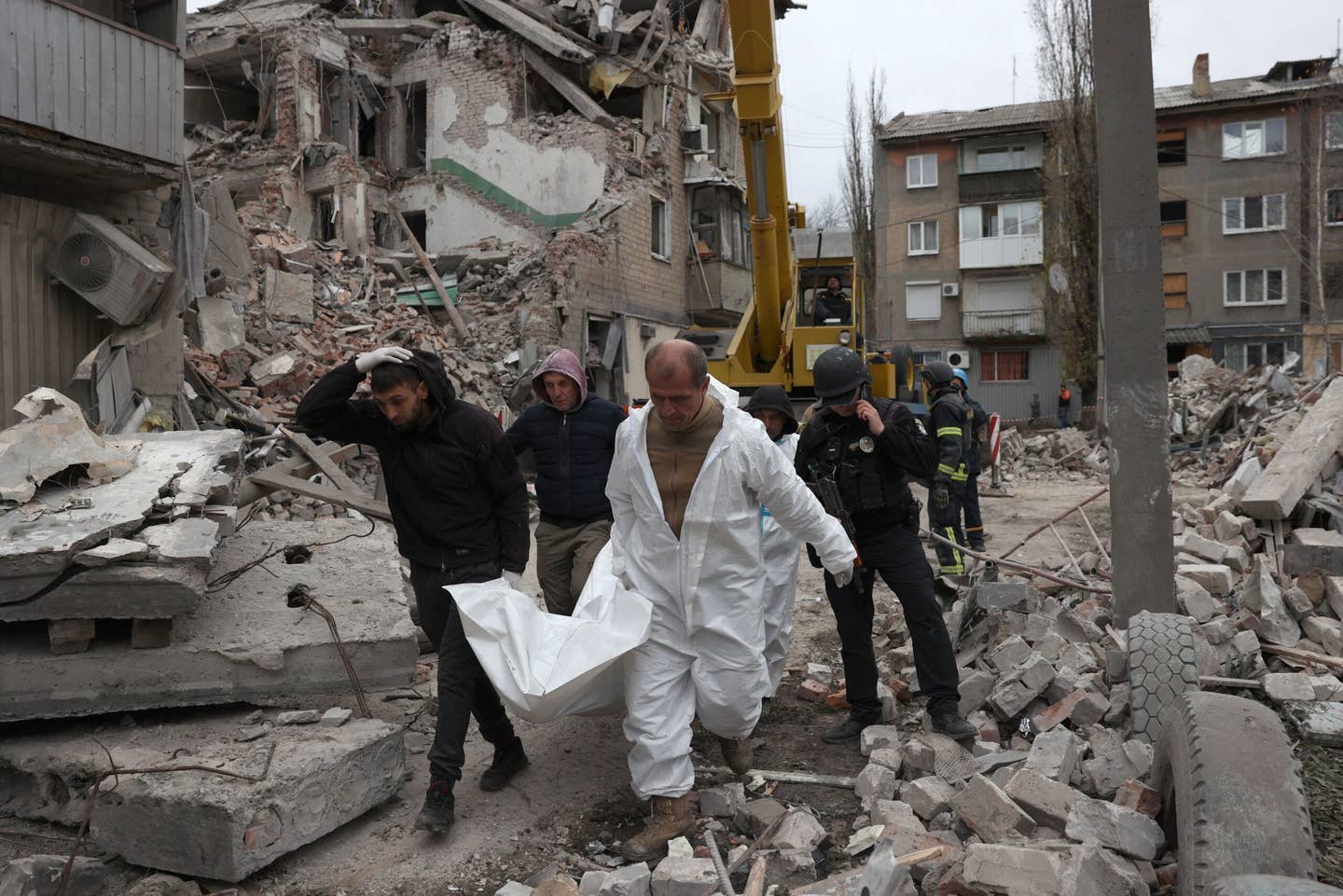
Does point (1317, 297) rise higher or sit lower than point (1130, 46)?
higher

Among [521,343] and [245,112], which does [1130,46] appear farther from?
[245,112]

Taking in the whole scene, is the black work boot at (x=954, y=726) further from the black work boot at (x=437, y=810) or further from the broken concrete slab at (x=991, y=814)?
the black work boot at (x=437, y=810)

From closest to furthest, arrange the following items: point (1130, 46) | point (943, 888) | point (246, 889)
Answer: point (943, 888)
point (246, 889)
point (1130, 46)

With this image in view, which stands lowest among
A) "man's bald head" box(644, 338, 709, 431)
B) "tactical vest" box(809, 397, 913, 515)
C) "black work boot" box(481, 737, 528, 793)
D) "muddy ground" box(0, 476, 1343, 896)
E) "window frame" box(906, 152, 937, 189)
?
"muddy ground" box(0, 476, 1343, 896)

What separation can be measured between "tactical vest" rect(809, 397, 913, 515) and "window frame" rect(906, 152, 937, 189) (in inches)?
1319

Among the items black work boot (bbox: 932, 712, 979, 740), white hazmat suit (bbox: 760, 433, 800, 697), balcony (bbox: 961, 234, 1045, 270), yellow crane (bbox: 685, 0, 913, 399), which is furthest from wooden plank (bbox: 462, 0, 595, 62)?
balcony (bbox: 961, 234, 1045, 270)

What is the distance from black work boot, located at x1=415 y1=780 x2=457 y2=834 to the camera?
3297 mm

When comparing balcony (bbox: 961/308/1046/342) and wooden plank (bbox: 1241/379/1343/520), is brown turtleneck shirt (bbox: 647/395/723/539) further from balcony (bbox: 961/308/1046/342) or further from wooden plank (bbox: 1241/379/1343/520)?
balcony (bbox: 961/308/1046/342)

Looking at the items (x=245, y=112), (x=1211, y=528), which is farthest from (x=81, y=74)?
(x=245, y=112)

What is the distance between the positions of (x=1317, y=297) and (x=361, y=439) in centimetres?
3404

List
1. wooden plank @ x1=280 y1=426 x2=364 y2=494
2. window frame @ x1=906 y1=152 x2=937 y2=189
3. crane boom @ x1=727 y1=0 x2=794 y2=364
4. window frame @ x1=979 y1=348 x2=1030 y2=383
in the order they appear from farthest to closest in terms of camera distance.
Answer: window frame @ x1=906 y1=152 x2=937 y2=189
window frame @ x1=979 y1=348 x2=1030 y2=383
crane boom @ x1=727 y1=0 x2=794 y2=364
wooden plank @ x1=280 y1=426 x2=364 y2=494

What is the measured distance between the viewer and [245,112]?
71.2 feet

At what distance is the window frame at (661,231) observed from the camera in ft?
66.2

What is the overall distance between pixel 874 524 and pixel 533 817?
1909 mm
